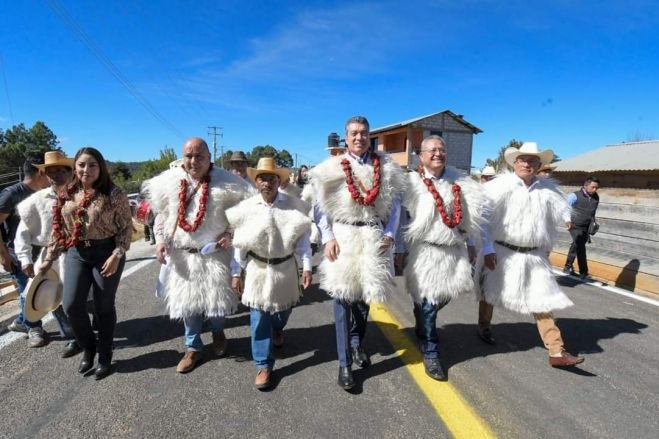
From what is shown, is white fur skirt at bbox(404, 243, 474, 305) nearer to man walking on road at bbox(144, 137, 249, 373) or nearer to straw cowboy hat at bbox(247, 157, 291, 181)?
straw cowboy hat at bbox(247, 157, 291, 181)

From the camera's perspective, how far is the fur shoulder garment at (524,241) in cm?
337

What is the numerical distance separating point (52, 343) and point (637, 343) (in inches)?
232

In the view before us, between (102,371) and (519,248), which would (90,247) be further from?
(519,248)

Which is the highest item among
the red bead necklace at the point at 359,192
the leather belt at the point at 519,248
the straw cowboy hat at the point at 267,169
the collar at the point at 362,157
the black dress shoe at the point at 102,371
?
the collar at the point at 362,157

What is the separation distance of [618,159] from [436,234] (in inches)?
296

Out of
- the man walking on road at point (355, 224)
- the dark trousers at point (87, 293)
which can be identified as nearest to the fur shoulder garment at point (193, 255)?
the dark trousers at point (87, 293)

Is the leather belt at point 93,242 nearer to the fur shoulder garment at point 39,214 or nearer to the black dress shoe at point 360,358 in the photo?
the fur shoulder garment at point 39,214

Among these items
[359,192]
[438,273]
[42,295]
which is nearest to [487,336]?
[438,273]

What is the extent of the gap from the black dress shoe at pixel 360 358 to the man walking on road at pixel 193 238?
118 centimetres

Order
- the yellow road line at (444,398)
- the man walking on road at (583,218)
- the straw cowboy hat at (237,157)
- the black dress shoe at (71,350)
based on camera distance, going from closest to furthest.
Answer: the yellow road line at (444,398) < the black dress shoe at (71,350) < the straw cowboy hat at (237,157) < the man walking on road at (583,218)

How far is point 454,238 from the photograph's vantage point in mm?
3043

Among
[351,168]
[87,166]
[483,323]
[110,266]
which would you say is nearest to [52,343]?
[110,266]

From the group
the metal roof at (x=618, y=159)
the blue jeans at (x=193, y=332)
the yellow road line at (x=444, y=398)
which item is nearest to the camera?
the yellow road line at (x=444, y=398)

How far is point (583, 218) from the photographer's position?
6621 millimetres
